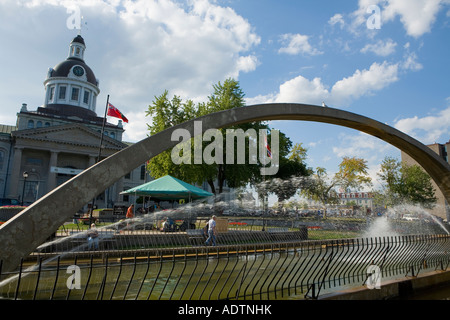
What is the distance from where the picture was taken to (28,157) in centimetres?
5094

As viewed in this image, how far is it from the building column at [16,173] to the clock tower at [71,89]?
1613cm

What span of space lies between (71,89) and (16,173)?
82.9 feet

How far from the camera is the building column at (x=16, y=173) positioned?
4631 cm

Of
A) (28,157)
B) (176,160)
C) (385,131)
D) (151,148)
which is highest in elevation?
(28,157)

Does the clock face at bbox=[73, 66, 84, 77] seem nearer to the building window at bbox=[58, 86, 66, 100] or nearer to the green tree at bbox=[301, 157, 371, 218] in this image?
the building window at bbox=[58, 86, 66, 100]

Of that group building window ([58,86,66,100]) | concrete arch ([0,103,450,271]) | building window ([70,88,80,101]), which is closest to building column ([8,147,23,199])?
building window ([58,86,66,100])

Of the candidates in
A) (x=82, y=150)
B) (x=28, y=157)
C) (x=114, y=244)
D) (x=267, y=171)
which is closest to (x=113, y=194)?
(x=82, y=150)

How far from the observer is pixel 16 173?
4744 cm

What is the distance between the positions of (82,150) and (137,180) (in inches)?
627

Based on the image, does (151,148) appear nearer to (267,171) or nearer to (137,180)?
(267,171)
